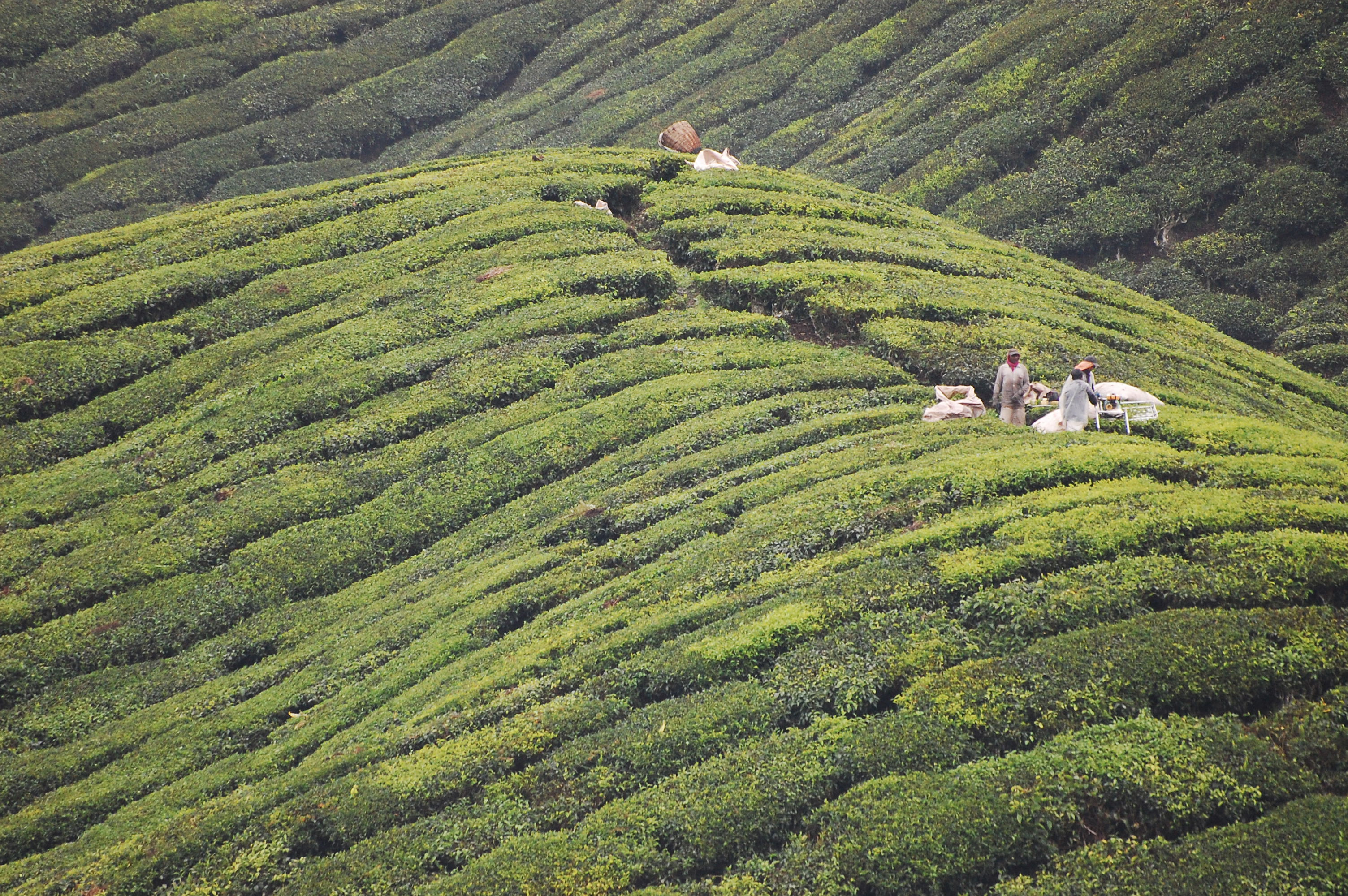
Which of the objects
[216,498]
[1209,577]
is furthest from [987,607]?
[216,498]

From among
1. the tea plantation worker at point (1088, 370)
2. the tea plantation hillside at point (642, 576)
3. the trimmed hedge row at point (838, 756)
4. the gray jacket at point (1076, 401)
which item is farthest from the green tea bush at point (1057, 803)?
the gray jacket at point (1076, 401)

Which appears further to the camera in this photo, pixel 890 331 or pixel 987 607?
pixel 890 331

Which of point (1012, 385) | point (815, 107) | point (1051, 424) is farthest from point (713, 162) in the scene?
point (815, 107)

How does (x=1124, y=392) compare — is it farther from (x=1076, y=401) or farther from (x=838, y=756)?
(x=838, y=756)

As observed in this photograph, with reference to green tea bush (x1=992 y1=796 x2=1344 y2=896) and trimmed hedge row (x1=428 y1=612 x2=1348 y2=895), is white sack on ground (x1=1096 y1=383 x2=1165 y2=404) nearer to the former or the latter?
trimmed hedge row (x1=428 y1=612 x2=1348 y2=895)

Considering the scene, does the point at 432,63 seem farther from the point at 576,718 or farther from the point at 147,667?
the point at 576,718

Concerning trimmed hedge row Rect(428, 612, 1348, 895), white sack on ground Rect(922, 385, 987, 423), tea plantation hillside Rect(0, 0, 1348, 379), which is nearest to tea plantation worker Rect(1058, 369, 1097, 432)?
white sack on ground Rect(922, 385, 987, 423)

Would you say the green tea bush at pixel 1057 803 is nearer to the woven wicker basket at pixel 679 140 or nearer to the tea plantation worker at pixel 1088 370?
the tea plantation worker at pixel 1088 370

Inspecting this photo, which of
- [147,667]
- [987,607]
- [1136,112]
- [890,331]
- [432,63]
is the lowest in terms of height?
[147,667]
